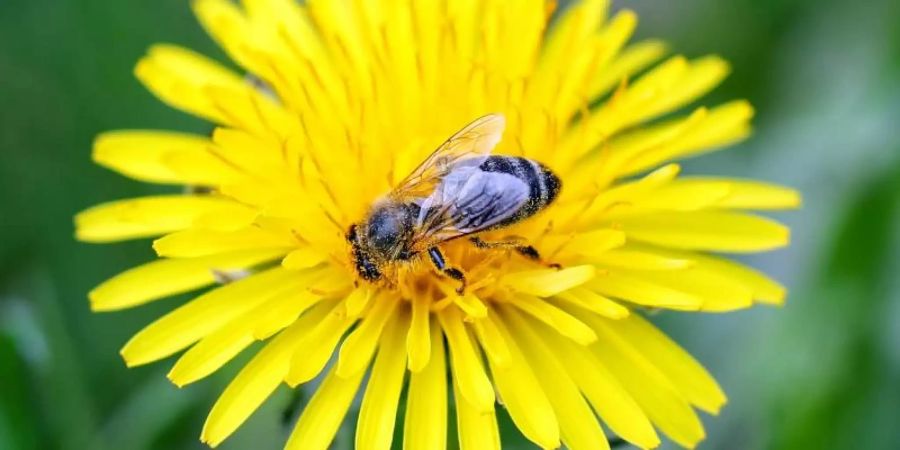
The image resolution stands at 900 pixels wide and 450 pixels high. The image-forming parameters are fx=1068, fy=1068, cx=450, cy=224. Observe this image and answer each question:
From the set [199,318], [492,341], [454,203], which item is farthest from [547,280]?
[199,318]

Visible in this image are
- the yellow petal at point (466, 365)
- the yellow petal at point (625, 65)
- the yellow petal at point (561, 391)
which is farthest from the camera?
the yellow petal at point (625, 65)

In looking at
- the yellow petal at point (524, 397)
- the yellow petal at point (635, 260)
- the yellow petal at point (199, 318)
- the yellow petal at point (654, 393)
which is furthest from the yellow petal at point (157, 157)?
the yellow petal at point (654, 393)

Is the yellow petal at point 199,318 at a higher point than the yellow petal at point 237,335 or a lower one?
higher

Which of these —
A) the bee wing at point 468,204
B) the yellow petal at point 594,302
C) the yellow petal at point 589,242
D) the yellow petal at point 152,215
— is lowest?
the yellow petal at point 594,302

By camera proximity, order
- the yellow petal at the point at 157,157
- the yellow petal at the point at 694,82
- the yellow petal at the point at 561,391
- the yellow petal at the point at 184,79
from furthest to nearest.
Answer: the yellow petal at the point at 694,82, the yellow petal at the point at 184,79, the yellow petal at the point at 157,157, the yellow petal at the point at 561,391

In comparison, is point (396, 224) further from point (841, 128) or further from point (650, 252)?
point (841, 128)

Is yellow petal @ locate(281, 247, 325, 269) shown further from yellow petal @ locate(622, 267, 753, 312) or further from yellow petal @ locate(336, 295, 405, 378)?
yellow petal @ locate(622, 267, 753, 312)

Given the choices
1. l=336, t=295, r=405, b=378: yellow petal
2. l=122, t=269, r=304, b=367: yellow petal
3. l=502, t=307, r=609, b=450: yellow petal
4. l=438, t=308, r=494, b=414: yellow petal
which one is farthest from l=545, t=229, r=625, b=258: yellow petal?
l=122, t=269, r=304, b=367: yellow petal

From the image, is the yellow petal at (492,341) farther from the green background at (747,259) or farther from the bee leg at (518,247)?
the green background at (747,259)
